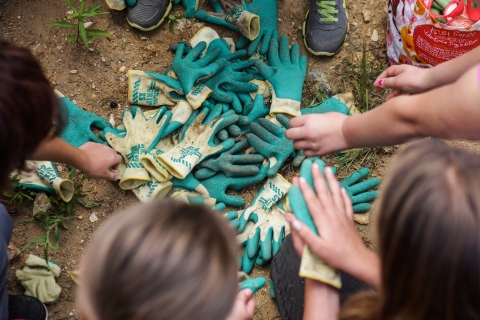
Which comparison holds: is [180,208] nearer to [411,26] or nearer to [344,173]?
[344,173]

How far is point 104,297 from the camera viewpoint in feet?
2.61

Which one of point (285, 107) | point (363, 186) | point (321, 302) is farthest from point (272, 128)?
point (321, 302)

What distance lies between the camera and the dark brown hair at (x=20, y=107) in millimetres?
978

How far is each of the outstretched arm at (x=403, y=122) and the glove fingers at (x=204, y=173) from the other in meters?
0.50

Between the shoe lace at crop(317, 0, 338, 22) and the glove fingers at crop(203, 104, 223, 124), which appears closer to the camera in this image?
the glove fingers at crop(203, 104, 223, 124)

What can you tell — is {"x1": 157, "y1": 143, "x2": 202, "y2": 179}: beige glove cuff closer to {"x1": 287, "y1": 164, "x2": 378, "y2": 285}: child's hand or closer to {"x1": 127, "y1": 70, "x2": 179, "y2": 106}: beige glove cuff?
{"x1": 127, "y1": 70, "x2": 179, "y2": 106}: beige glove cuff

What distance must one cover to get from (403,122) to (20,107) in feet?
3.07

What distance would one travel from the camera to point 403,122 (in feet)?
3.49

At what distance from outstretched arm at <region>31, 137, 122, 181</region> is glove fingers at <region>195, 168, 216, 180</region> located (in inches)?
12.8

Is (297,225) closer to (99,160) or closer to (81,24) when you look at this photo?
(99,160)

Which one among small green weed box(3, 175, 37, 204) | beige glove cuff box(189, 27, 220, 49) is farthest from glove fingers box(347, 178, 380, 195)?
small green weed box(3, 175, 37, 204)

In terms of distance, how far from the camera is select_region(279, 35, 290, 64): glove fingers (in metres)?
1.92

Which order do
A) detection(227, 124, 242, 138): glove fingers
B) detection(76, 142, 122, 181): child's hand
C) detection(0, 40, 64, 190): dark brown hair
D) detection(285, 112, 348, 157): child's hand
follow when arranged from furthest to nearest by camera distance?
detection(227, 124, 242, 138): glove fingers < detection(76, 142, 122, 181): child's hand < detection(285, 112, 348, 157): child's hand < detection(0, 40, 64, 190): dark brown hair

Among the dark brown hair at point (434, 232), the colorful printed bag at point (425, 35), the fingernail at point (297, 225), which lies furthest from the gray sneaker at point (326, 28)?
the dark brown hair at point (434, 232)
